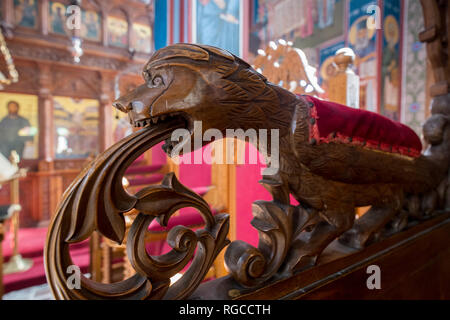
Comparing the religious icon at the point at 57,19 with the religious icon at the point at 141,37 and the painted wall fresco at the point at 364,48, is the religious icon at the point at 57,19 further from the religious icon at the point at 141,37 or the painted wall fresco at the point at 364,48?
the painted wall fresco at the point at 364,48

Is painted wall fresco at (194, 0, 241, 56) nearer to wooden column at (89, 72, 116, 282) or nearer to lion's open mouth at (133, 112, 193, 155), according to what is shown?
lion's open mouth at (133, 112, 193, 155)

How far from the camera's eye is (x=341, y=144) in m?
0.42

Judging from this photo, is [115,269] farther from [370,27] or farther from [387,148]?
[370,27]

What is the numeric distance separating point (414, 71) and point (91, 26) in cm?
632

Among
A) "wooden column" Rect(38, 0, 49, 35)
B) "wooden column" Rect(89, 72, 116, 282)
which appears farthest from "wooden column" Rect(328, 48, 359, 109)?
"wooden column" Rect(38, 0, 49, 35)

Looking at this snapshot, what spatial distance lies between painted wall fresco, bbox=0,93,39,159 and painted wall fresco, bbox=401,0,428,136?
21.4 ft

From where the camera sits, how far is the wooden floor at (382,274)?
358 millimetres

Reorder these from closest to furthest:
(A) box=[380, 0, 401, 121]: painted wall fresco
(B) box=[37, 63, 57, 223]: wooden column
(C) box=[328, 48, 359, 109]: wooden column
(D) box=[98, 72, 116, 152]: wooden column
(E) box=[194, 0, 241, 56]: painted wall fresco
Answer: (C) box=[328, 48, 359, 109]: wooden column, (E) box=[194, 0, 241, 56]: painted wall fresco, (A) box=[380, 0, 401, 121]: painted wall fresco, (B) box=[37, 63, 57, 223]: wooden column, (D) box=[98, 72, 116, 152]: wooden column

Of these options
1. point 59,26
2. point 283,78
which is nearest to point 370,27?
point 283,78

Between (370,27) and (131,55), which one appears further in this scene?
(131,55)

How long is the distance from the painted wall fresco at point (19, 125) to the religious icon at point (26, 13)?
1.41 meters

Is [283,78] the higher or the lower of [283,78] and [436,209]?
the higher

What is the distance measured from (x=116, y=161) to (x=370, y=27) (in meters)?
4.28

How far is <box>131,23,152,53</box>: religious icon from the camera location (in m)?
6.07
